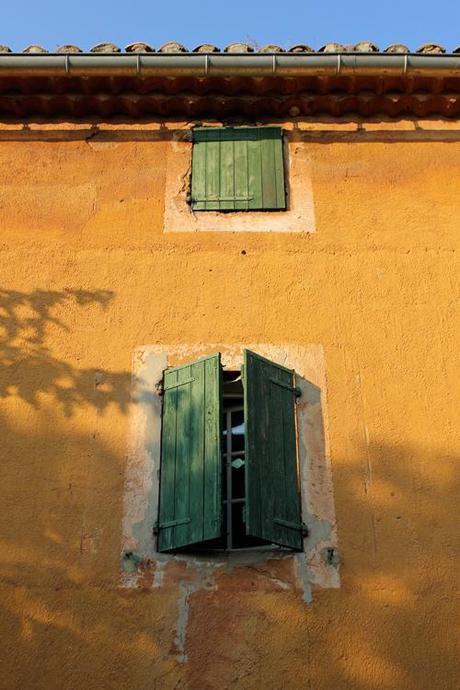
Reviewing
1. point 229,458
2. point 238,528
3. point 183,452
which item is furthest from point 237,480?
point 183,452

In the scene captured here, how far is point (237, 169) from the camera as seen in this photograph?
7723 mm

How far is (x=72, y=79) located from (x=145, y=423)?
3.27m

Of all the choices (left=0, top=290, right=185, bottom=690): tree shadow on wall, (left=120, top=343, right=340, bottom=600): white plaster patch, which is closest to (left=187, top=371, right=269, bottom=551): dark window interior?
(left=120, top=343, right=340, bottom=600): white plaster patch

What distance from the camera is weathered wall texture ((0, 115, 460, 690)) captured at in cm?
554

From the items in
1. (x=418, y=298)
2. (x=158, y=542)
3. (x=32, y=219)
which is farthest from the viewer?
(x=32, y=219)

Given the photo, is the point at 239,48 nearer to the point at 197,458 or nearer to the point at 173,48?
the point at 173,48

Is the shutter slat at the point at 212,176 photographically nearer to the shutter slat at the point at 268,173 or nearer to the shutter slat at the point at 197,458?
the shutter slat at the point at 268,173

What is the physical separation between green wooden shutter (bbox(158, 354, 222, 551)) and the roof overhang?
272 centimetres

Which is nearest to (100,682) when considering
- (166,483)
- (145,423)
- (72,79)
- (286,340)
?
(166,483)

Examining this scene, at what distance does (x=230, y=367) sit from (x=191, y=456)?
797mm

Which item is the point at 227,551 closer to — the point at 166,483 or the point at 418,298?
the point at 166,483

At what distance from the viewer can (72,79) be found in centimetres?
782

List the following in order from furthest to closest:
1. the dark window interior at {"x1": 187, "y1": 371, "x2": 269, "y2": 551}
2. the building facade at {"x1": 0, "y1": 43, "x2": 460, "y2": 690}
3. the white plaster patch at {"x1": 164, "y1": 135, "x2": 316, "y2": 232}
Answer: the white plaster patch at {"x1": 164, "y1": 135, "x2": 316, "y2": 232} → the dark window interior at {"x1": 187, "y1": 371, "x2": 269, "y2": 551} → the building facade at {"x1": 0, "y1": 43, "x2": 460, "y2": 690}

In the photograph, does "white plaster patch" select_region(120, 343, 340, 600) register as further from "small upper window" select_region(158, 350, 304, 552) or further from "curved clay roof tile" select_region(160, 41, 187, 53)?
"curved clay roof tile" select_region(160, 41, 187, 53)
